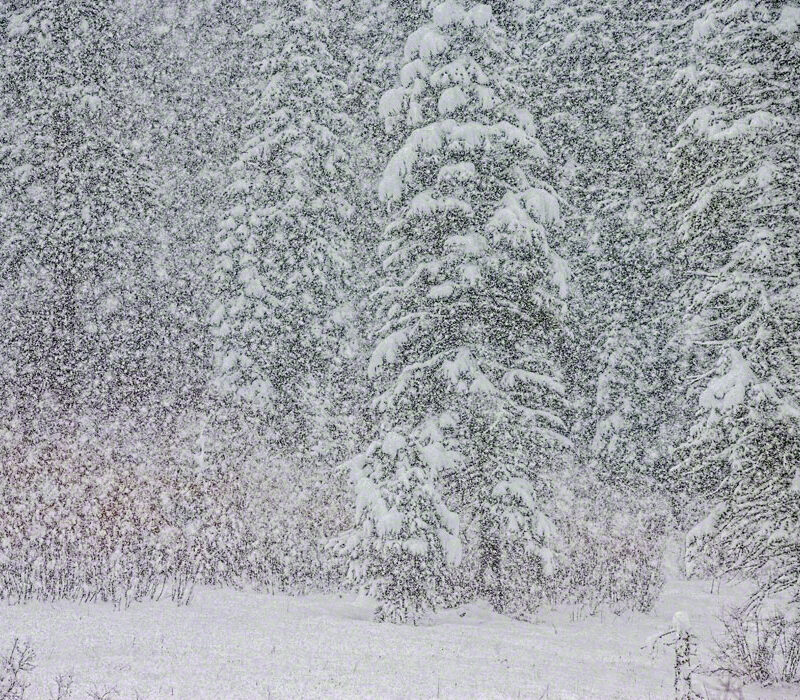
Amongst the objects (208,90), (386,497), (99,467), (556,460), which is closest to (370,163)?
(208,90)

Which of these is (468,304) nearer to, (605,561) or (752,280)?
(752,280)

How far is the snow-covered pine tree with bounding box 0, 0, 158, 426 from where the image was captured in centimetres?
2006

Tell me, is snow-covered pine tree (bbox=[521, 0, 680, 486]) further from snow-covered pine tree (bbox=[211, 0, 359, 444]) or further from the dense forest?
snow-covered pine tree (bbox=[211, 0, 359, 444])

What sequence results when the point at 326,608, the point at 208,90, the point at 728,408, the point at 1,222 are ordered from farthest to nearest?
the point at 208,90, the point at 1,222, the point at 326,608, the point at 728,408

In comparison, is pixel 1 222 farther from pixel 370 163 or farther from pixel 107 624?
pixel 107 624

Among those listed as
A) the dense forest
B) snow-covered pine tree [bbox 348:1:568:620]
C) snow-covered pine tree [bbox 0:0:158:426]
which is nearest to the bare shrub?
the dense forest

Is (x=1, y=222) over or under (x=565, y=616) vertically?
over

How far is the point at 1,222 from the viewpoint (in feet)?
73.7

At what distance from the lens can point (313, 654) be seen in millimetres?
7695

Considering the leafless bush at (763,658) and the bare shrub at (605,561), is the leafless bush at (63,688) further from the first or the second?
the bare shrub at (605,561)

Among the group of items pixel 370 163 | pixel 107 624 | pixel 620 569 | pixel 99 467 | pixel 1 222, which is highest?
pixel 370 163

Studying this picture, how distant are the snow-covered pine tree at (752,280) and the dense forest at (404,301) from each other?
0.16ft

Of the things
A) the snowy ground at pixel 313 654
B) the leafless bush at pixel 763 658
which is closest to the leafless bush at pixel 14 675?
the snowy ground at pixel 313 654

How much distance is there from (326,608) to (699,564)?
8393 millimetres
